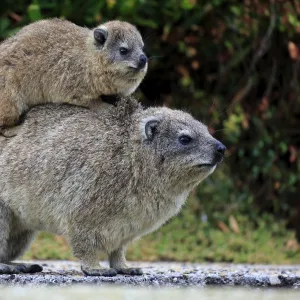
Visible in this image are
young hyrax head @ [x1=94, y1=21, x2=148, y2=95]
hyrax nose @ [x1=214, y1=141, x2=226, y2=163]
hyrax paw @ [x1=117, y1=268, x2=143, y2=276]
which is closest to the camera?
hyrax nose @ [x1=214, y1=141, x2=226, y2=163]

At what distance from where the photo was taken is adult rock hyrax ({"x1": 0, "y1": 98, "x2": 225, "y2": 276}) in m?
6.90

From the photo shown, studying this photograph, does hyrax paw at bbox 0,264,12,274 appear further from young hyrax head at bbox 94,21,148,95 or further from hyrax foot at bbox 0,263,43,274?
young hyrax head at bbox 94,21,148,95

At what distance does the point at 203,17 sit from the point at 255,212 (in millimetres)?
3005

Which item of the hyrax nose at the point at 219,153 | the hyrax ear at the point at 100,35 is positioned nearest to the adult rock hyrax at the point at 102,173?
the hyrax nose at the point at 219,153

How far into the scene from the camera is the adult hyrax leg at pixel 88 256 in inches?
272

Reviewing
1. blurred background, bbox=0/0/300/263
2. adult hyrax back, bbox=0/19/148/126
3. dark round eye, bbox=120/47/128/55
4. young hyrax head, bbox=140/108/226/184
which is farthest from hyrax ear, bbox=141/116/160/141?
blurred background, bbox=0/0/300/263

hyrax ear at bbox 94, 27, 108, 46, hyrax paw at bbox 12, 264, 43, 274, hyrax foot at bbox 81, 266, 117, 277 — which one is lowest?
hyrax paw at bbox 12, 264, 43, 274

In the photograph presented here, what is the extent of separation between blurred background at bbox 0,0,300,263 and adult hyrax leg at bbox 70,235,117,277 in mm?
4934

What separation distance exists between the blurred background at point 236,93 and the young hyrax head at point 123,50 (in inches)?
161

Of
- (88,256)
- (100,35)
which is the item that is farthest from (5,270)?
(100,35)

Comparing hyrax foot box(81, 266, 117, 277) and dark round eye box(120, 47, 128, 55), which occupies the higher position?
dark round eye box(120, 47, 128, 55)

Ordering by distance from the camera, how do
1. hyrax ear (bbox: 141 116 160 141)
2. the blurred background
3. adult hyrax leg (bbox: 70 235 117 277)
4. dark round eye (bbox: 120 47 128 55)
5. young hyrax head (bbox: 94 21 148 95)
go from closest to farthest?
adult hyrax leg (bbox: 70 235 117 277), hyrax ear (bbox: 141 116 160 141), young hyrax head (bbox: 94 21 148 95), dark round eye (bbox: 120 47 128 55), the blurred background

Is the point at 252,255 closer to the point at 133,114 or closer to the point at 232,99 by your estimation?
the point at 232,99

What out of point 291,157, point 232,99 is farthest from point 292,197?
point 232,99
